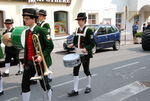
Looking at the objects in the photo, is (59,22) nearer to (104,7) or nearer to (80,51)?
(104,7)

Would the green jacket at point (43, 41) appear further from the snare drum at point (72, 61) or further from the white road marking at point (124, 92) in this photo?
the white road marking at point (124, 92)

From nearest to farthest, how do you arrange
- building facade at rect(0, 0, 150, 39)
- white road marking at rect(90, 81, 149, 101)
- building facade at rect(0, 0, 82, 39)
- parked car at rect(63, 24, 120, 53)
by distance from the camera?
1. white road marking at rect(90, 81, 149, 101)
2. parked car at rect(63, 24, 120, 53)
3. building facade at rect(0, 0, 82, 39)
4. building facade at rect(0, 0, 150, 39)

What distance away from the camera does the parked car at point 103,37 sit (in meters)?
14.8

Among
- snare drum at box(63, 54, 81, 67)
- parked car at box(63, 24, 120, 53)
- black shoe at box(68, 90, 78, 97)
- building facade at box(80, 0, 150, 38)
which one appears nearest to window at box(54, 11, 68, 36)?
building facade at box(80, 0, 150, 38)

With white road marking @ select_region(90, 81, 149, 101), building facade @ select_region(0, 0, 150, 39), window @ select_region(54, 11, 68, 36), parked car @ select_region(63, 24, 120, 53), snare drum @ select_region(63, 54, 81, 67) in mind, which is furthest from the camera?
window @ select_region(54, 11, 68, 36)

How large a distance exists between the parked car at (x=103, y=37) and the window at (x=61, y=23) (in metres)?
6.01

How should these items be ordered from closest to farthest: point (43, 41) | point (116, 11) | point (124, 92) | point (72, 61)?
1. point (43, 41)
2. point (72, 61)
3. point (124, 92)
4. point (116, 11)

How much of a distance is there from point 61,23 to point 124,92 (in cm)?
1552

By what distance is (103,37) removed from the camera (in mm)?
15094

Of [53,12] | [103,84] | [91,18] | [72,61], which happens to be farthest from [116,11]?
[72,61]

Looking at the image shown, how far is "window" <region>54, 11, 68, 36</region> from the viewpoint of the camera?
70.4ft

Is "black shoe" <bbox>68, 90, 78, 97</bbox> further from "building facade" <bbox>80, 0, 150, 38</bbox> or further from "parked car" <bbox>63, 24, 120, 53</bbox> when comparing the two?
"building facade" <bbox>80, 0, 150, 38</bbox>

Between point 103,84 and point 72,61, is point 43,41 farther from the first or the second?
point 103,84

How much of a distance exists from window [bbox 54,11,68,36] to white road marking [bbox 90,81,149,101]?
14.3 m
